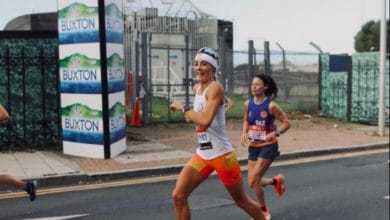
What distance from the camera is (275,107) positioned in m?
6.65

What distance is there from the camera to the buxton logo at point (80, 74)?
11047 millimetres

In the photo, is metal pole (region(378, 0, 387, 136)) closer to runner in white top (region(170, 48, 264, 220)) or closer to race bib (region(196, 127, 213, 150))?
runner in white top (region(170, 48, 264, 220))

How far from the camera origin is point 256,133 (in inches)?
264

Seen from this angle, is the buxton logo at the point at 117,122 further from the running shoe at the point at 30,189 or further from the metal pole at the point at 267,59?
the metal pole at the point at 267,59

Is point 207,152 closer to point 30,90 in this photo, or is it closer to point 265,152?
point 265,152

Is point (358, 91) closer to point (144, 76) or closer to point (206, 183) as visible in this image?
point (144, 76)

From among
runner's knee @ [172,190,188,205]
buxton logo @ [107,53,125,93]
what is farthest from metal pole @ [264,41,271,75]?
runner's knee @ [172,190,188,205]

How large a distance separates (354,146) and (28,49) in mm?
7791

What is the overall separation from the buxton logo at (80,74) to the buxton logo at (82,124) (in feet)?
1.20

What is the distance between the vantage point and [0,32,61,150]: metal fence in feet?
39.7

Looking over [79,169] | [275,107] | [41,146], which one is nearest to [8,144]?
[41,146]

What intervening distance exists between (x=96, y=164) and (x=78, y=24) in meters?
2.81

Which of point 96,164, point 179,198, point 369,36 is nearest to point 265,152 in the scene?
point 179,198

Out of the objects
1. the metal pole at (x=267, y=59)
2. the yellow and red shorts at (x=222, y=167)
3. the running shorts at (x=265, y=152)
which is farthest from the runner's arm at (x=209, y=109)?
the metal pole at (x=267, y=59)
